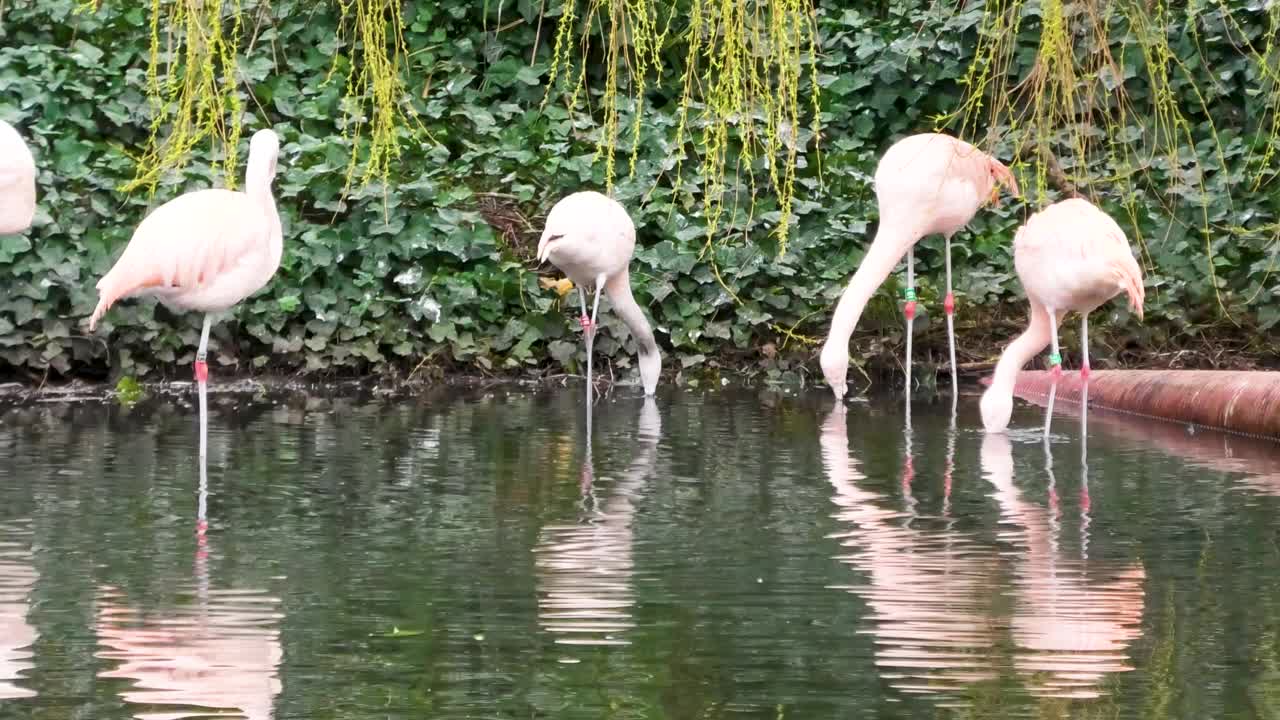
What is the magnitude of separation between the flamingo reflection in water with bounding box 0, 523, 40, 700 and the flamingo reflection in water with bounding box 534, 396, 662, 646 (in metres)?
1.18

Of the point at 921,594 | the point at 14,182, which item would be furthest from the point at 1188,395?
the point at 14,182

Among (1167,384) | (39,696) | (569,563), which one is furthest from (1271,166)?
(39,696)

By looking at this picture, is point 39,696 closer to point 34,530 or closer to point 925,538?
point 34,530

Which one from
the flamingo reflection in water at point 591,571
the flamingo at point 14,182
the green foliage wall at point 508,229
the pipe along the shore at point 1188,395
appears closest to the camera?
the flamingo reflection in water at point 591,571

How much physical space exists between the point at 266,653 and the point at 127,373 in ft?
21.1

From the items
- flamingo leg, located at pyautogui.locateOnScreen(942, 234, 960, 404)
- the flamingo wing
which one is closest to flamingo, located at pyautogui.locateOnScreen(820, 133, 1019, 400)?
flamingo leg, located at pyautogui.locateOnScreen(942, 234, 960, 404)

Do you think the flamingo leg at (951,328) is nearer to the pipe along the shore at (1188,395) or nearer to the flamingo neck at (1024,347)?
the pipe along the shore at (1188,395)

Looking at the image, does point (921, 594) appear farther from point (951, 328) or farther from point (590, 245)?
point (951, 328)

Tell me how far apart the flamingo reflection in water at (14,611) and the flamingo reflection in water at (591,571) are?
1183 millimetres

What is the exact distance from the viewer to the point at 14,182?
27.1ft

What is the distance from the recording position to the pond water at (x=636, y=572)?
411cm

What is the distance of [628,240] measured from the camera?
9.84 m

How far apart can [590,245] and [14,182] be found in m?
2.70

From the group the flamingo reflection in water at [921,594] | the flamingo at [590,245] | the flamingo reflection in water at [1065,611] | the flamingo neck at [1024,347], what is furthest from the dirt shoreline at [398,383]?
the flamingo reflection in water at [1065,611]
